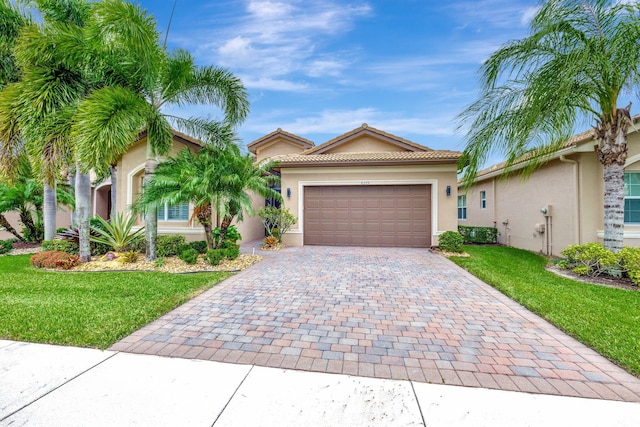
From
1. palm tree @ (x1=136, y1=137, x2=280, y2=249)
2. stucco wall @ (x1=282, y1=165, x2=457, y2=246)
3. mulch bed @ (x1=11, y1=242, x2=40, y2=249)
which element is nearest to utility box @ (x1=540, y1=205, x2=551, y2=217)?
stucco wall @ (x1=282, y1=165, x2=457, y2=246)

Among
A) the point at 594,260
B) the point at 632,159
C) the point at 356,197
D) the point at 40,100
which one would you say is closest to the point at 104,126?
the point at 40,100

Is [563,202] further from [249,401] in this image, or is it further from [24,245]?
[24,245]

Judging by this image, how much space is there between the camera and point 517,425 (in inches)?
91.7

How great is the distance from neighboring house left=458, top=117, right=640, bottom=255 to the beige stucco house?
5.38 ft

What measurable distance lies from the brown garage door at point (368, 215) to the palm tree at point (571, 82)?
4566mm

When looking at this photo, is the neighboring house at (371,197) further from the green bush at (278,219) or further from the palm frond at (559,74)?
the palm frond at (559,74)

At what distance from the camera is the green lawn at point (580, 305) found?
3645 mm

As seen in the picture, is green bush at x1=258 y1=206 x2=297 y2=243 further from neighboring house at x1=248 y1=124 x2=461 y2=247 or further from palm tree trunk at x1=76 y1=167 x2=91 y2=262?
palm tree trunk at x1=76 y1=167 x2=91 y2=262

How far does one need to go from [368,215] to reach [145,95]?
893cm

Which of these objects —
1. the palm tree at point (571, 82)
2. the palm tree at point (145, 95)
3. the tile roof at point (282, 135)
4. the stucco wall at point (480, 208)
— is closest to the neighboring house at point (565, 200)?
the stucco wall at point (480, 208)

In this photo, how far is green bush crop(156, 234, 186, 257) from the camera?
9.42m

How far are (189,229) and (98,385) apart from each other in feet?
31.4

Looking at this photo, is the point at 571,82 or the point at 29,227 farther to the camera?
the point at 29,227

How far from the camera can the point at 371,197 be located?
12.5 metres
